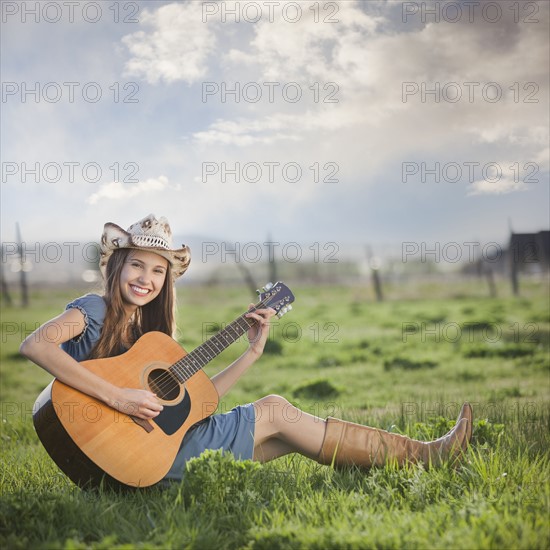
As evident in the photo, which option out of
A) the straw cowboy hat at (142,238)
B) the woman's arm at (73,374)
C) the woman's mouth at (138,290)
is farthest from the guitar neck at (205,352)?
the straw cowboy hat at (142,238)

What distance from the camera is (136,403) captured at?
3367 mm

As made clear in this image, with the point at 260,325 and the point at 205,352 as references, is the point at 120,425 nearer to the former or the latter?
the point at 205,352

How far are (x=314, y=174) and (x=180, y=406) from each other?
4.91 metres

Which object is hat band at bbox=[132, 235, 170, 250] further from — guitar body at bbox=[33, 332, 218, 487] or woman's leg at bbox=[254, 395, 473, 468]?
woman's leg at bbox=[254, 395, 473, 468]

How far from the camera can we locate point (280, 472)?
3799 mm

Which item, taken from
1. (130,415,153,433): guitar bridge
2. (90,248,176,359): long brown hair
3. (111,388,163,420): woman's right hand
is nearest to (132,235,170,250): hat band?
(90,248,176,359): long brown hair

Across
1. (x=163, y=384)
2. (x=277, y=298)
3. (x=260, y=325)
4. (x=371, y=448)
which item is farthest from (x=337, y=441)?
(x=163, y=384)

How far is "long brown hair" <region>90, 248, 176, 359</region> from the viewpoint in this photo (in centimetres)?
369

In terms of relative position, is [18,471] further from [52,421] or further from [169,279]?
[169,279]

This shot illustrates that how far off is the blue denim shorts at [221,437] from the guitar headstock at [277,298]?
64 centimetres

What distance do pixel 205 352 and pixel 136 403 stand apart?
548 mm

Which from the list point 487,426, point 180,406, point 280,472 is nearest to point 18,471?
point 180,406

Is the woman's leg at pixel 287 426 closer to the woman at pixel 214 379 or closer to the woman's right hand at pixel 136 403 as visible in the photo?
the woman at pixel 214 379

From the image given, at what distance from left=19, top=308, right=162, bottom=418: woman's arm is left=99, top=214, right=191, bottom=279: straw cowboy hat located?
2.00 ft
